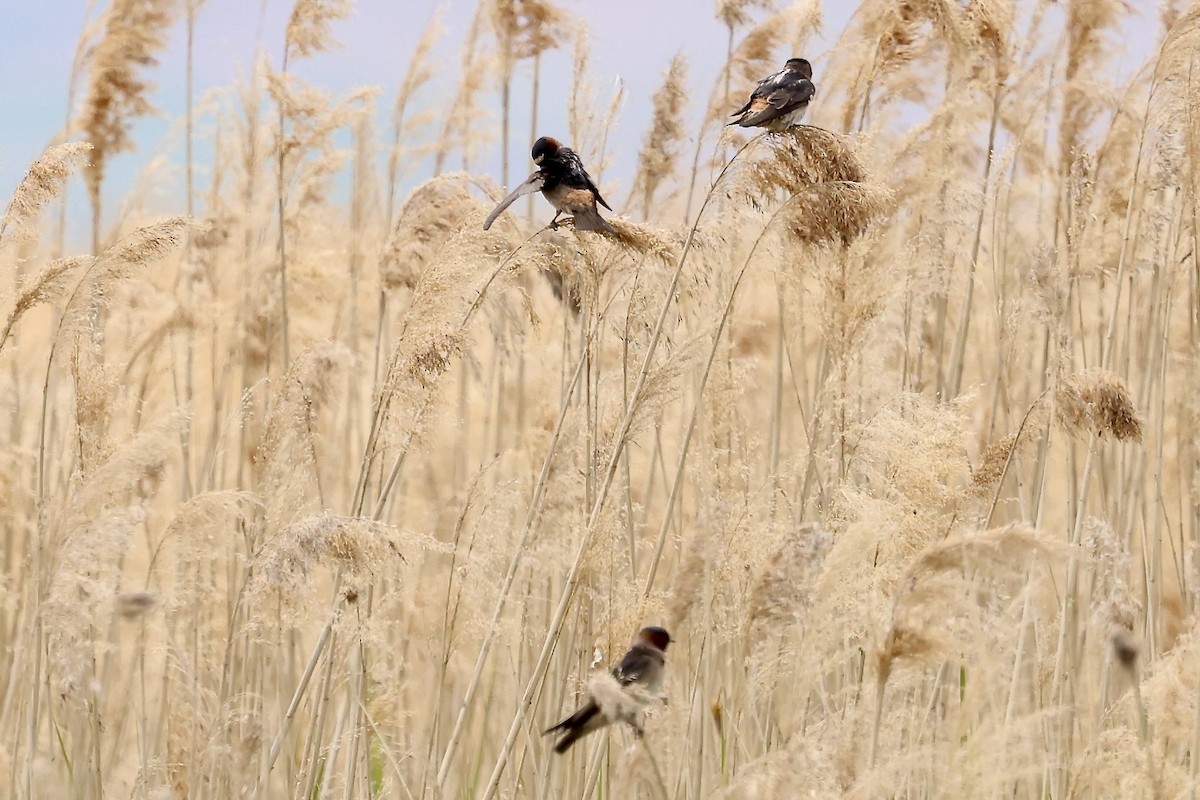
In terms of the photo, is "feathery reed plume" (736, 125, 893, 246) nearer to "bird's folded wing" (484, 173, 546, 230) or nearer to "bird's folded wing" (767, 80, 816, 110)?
"bird's folded wing" (767, 80, 816, 110)

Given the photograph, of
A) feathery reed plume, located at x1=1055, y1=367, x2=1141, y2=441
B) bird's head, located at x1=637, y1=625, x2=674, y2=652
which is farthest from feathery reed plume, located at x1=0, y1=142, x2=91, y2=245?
feathery reed plume, located at x1=1055, y1=367, x2=1141, y2=441

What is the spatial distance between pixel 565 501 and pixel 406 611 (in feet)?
3.22

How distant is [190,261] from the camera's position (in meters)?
5.39

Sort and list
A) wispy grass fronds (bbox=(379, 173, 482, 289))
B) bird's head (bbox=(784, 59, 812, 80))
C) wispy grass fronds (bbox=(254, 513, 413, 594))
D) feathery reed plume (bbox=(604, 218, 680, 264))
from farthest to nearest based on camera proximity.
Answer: wispy grass fronds (bbox=(379, 173, 482, 289))
bird's head (bbox=(784, 59, 812, 80))
feathery reed plume (bbox=(604, 218, 680, 264))
wispy grass fronds (bbox=(254, 513, 413, 594))

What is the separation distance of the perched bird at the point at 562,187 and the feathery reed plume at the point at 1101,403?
0.95 meters

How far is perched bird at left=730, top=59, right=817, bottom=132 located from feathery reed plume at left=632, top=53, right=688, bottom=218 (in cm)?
149

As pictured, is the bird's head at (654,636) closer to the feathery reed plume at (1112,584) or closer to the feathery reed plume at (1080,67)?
the feathery reed plume at (1112,584)

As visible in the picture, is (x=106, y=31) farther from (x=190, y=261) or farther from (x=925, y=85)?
(x=925, y=85)

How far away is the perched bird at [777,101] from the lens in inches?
103

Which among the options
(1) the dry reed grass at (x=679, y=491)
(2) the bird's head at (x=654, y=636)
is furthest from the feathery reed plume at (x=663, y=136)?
(2) the bird's head at (x=654, y=636)

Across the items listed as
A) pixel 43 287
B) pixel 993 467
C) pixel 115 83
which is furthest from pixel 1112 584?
pixel 115 83

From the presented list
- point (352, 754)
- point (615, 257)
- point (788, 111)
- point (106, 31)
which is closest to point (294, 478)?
point (352, 754)

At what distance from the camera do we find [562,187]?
2.74m

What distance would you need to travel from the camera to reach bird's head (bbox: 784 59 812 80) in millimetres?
2931
